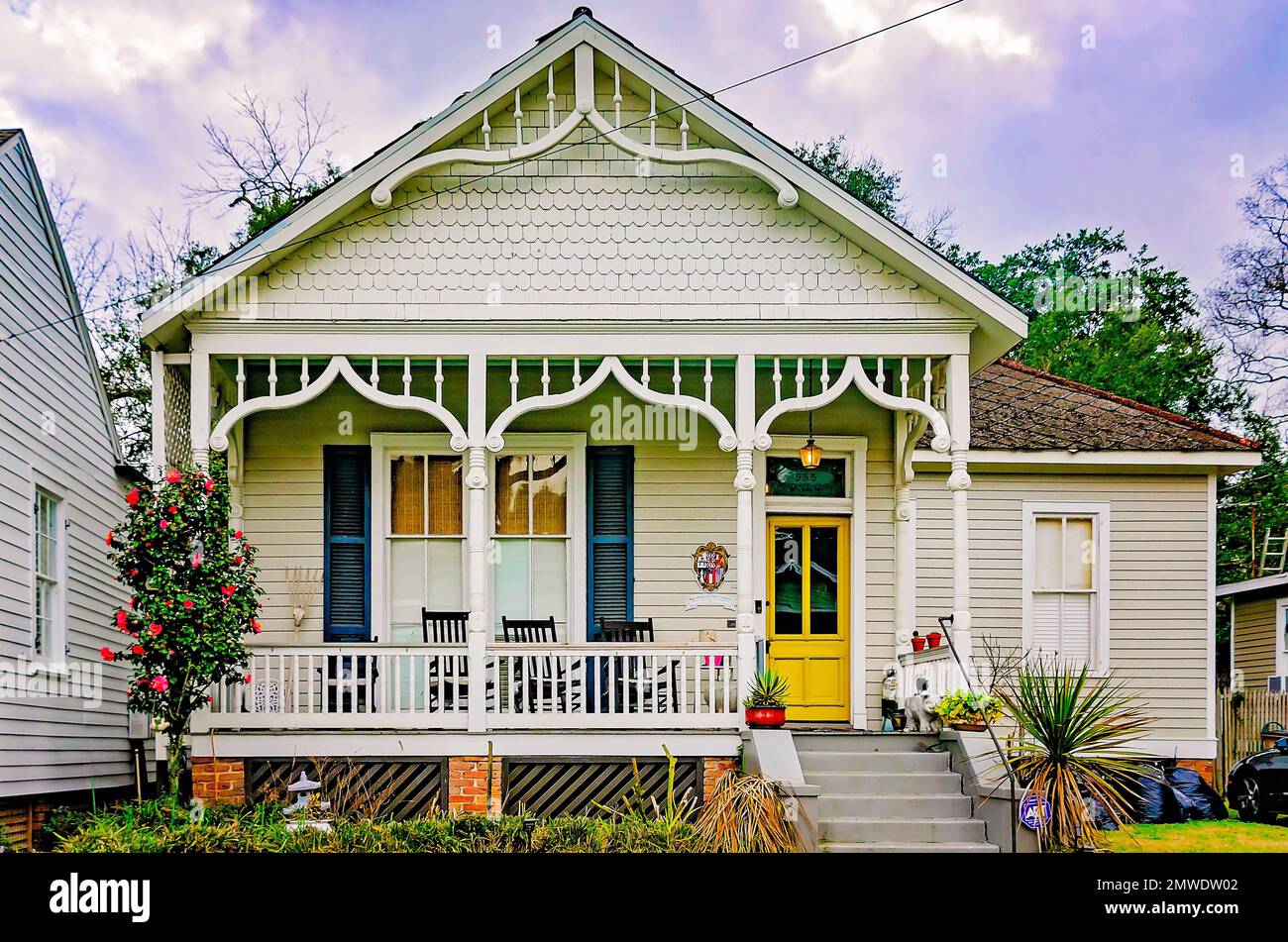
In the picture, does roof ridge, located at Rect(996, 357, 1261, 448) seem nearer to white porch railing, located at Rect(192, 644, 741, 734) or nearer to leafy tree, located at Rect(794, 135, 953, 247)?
white porch railing, located at Rect(192, 644, 741, 734)

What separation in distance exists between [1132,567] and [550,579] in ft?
21.9

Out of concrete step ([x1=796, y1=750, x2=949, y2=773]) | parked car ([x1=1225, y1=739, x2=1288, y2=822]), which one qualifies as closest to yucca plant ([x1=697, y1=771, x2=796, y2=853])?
concrete step ([x1=796, y1=750, x2=949, y2=773])

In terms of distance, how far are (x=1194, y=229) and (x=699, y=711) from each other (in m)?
22.0

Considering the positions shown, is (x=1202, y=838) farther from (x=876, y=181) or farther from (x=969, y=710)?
(x=876, y=181)

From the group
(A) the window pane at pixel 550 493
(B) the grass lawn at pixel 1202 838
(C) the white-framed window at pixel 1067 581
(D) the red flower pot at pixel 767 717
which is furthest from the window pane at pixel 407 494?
(B) the grass lawn at pixel 1202 838

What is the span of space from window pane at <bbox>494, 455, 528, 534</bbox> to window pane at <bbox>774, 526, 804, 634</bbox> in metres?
2.67

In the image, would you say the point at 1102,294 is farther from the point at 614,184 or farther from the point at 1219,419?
the point at 614,184

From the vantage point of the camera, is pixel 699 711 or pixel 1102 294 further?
pixel 1102 294

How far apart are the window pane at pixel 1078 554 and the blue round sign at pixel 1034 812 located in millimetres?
5518

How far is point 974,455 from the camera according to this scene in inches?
573

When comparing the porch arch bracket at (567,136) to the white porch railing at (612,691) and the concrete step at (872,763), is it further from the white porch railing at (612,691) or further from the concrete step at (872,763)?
the concrete step at (872,763)

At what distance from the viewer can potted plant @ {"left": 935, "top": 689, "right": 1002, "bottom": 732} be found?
10.9 metres

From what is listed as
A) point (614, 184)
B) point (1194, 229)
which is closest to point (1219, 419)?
point (1194, 229)

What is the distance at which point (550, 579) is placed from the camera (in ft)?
44.0
